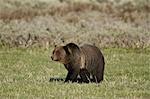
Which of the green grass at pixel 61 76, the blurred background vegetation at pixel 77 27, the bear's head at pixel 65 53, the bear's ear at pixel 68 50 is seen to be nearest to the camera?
the green grass at pixel 61 76

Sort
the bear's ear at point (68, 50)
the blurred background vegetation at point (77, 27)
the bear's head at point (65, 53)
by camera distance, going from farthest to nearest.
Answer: the blurred background vegetation at point (77, 27), the bear's ear at point (68, 50), the bear's head at point (65, 53)

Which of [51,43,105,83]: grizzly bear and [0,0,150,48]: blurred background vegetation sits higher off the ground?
[51,43,105,83]: grizzly bear

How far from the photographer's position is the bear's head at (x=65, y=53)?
1244cm

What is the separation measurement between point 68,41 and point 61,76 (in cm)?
751

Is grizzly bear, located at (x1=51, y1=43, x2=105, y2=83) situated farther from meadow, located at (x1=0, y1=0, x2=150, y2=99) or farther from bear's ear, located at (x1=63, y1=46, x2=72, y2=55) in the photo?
meadow, located at (x1=0, y1=0, x2=150, y2=99)

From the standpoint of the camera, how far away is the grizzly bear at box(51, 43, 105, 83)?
12492 mm

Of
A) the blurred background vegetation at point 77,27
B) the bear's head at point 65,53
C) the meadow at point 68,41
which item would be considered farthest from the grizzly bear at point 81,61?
the blurred background vegetation at point 77,27

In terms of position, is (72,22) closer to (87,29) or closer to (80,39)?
(87,29)

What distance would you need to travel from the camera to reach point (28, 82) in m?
12.8

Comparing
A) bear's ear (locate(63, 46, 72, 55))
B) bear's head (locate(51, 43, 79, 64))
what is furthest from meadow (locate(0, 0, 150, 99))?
bear's ear (locate(63, 46, 72, 55))

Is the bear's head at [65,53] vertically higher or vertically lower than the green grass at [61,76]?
higher

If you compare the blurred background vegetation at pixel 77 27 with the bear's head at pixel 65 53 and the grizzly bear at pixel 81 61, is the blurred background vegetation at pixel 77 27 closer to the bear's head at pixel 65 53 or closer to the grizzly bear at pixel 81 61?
the grizzly bear at pixel 81 61

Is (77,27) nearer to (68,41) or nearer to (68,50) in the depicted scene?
(68,41)

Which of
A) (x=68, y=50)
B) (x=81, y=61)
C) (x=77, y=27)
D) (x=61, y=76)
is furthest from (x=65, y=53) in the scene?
(x=77, y=27)
